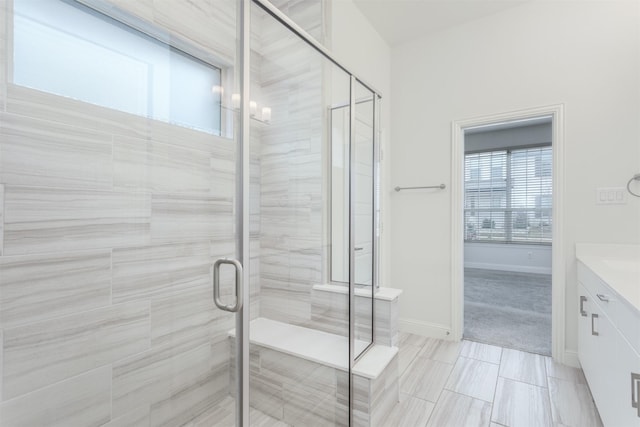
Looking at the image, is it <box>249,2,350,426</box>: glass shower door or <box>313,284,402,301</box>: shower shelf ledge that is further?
<box>313,284,402,301</box>: shower shelf ledge

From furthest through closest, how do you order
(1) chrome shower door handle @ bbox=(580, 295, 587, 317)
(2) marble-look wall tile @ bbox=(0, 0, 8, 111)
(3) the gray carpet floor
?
Result: (3) the gray carpet floor < (1) chrome shower door handle @ bbox=(580, 295, 587, 317) < (2) marble-look wall tile @ bbox=(0, 0, 8, 111)

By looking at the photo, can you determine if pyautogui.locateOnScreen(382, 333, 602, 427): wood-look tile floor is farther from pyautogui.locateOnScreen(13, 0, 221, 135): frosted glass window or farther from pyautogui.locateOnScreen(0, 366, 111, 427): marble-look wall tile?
pyautogui.locateOnScreen(13, 0, 221, 135): frosted glass window

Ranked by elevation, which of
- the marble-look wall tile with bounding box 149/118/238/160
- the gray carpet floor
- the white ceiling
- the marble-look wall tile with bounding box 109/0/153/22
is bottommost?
the gray carpet floor

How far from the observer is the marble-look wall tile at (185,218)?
4.74ft

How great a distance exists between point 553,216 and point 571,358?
106cm

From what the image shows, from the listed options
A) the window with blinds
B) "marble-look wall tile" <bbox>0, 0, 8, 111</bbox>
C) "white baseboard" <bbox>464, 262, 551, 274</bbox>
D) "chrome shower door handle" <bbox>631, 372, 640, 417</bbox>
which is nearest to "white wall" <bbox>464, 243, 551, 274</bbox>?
"white baseboard" <bbox>464, 262, 551, 274</bbox>

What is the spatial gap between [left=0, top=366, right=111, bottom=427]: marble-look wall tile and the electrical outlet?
3137 mm

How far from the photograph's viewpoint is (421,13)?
8.70 feet

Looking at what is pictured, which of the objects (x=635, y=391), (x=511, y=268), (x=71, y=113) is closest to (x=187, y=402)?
(x=71, y=113)

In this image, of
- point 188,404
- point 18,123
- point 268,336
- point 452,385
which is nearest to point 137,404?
point 188,404

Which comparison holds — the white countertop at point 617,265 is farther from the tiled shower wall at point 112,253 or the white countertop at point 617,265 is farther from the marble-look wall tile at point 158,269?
the marble-look wall tile at point 158,269

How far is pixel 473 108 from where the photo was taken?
2740 mm

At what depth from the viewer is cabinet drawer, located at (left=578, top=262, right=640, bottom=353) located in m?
1.11

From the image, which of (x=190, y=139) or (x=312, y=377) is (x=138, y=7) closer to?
(x=190, y=139)
